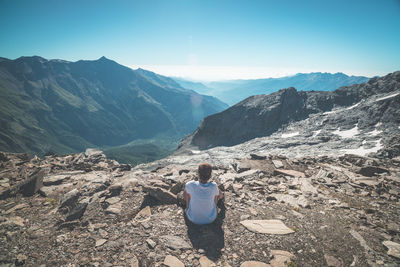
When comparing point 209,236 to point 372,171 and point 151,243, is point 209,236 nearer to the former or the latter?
point 151,243

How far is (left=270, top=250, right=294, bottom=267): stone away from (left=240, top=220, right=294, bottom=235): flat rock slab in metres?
0.80

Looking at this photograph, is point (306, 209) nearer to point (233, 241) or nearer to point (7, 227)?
point (233, 241)

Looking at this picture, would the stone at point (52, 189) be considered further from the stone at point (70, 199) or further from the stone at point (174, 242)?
the stone at point (174, 242)

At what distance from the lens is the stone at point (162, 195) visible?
7543 mm

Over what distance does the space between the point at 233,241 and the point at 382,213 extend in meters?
5.97

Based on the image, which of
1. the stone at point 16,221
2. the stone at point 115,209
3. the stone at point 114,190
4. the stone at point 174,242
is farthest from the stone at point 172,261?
the stone at point 16,221

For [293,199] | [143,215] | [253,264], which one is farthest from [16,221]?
[293,199]

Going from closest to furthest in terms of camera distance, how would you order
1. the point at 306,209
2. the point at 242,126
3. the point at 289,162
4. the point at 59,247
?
1. the point at 59,247
2. the point at 306,209
3. the point at 289,162
4. the point at 242,126

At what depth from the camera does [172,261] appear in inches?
185

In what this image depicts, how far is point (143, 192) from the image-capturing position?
834cm

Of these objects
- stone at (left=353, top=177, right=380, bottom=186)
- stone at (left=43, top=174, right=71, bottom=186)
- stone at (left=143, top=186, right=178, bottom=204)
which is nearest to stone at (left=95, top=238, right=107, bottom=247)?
stone at (left=143, top=186, right=178, bottom=204)

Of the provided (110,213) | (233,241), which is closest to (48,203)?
(110,213)

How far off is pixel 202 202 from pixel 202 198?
0.44 feet

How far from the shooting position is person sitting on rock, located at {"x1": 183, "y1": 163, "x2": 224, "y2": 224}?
19.4 feet
